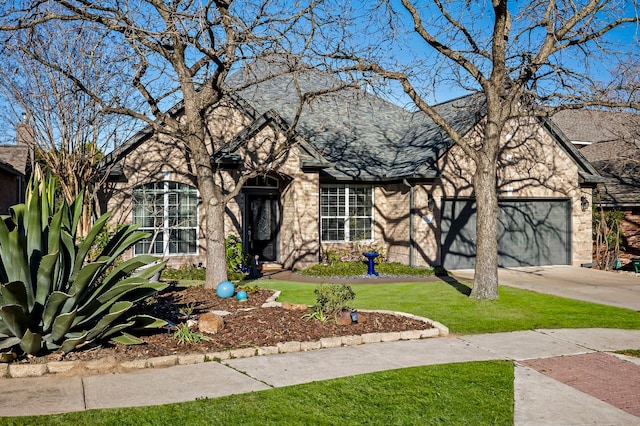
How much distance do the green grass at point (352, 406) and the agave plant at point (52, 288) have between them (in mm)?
1859

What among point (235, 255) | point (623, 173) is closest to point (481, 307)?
point (235, 255)

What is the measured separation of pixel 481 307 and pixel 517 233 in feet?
31.0

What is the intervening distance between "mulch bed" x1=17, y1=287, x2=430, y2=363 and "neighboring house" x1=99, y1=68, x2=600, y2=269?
619cm

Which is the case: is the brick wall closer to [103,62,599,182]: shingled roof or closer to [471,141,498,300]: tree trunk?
[103,62,599,182]: shingled roof

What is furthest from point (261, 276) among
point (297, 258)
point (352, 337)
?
point (352, 337)

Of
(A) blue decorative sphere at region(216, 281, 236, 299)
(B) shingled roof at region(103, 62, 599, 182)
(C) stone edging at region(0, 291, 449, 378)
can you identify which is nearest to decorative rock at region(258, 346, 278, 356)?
(C) stone edging at region(0, 291, 449, 378)

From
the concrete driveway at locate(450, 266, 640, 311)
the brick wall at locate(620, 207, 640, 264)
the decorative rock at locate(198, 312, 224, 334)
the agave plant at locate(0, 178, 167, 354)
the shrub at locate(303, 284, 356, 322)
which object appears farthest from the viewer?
the brick wall at locate(620, 207, 640, 264)

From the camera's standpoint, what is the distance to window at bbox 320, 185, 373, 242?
64.7ft

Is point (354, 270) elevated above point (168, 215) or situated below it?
below

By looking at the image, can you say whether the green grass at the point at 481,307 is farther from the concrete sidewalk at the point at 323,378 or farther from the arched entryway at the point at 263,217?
the arched entryway at the point at 263,217

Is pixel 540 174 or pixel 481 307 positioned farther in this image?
pixel 540 174

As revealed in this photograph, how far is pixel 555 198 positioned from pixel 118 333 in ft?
55.9

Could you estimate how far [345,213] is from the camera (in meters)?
19.9

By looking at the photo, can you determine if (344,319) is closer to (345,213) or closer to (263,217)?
(263,217)
